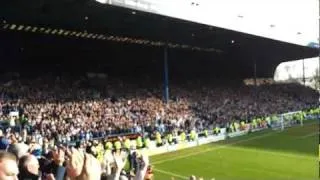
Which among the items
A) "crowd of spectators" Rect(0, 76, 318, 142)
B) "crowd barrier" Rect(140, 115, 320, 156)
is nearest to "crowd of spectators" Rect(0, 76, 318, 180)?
"crowd of spectators" Rect(0, 76, 318, 142)

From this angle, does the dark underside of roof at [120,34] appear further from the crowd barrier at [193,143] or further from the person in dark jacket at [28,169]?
the person in dark jacket at [28,169]

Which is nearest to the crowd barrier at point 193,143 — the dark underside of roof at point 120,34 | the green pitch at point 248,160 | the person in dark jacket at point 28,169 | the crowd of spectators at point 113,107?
the green pitch at point 248,160

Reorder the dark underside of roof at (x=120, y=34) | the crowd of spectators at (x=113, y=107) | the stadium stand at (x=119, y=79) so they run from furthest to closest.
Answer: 1. the dark underside of roof at (x=120, y=34)
2. the stadium stand at (x=119, y=79)
3. the crowd of spectators at (x=113, y=107)

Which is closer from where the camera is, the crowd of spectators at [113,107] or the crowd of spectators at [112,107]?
the crowd of spectators at [112,107]

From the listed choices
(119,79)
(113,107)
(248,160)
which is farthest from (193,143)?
(119,79)

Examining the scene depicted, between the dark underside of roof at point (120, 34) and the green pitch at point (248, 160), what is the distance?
29.9 feet

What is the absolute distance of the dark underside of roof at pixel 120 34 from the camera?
34.3 metres

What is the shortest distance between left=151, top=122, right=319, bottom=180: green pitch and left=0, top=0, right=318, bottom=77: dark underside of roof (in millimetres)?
9113

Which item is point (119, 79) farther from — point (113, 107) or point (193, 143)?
point (193, 143)

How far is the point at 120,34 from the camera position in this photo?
4497 centimetres

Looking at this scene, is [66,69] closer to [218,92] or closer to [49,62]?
[49,62]

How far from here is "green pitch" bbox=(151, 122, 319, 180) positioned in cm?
2528

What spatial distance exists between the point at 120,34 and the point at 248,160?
19063 millimetres

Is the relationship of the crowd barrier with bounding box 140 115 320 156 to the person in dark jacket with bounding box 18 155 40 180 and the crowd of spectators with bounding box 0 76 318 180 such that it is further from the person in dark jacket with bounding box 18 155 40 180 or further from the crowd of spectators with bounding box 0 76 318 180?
the person in dark jacket with bounding box 18 155 40 180
